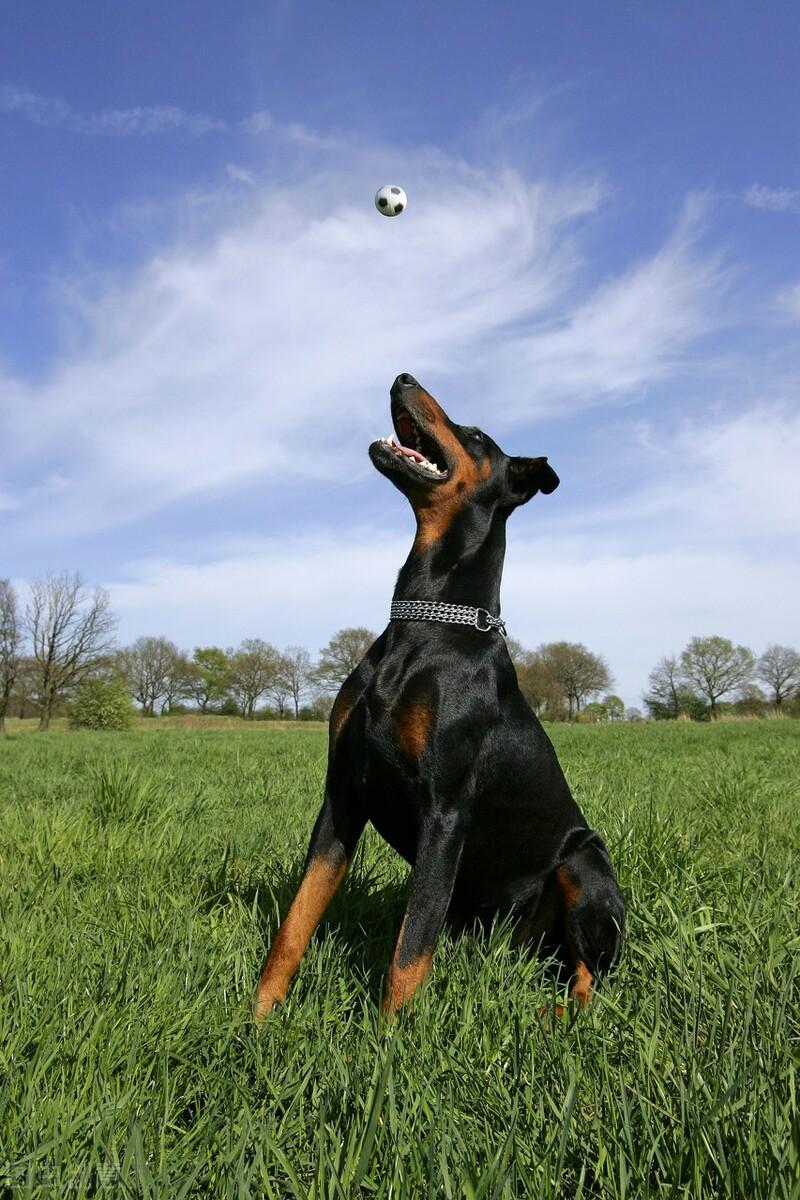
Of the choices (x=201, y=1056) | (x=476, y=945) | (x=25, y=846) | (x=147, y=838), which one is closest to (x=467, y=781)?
(x=476, y=945)

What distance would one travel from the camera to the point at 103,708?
4631 cm

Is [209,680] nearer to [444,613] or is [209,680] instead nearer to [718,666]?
[718,666]

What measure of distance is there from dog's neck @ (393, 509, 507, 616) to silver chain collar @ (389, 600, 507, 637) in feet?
0.13

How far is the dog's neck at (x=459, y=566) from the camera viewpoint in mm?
3070

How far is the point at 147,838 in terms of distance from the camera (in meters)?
4.37

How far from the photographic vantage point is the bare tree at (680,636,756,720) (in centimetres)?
8444

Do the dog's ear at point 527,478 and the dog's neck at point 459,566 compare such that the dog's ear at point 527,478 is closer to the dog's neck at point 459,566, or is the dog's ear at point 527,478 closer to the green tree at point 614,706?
the dog's neck at point 459,566

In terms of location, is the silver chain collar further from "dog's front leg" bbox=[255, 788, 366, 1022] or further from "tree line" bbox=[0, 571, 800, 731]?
"tree line" bbox=[0, 571, 800, 731]

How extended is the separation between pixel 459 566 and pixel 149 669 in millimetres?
80180

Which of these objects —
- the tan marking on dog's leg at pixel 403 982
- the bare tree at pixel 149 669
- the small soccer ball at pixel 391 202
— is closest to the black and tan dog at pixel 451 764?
the tan marking on dog's leg at pixel 403 982

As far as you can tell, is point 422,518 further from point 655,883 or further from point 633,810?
point 633,810

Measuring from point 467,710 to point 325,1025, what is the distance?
1.05 m

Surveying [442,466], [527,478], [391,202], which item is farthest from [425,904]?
[391,202]

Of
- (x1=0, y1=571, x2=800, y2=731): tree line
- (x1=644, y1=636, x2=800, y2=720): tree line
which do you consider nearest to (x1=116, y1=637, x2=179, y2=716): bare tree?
(x1=0, y1=571, x2=800, y2=731): tree line
